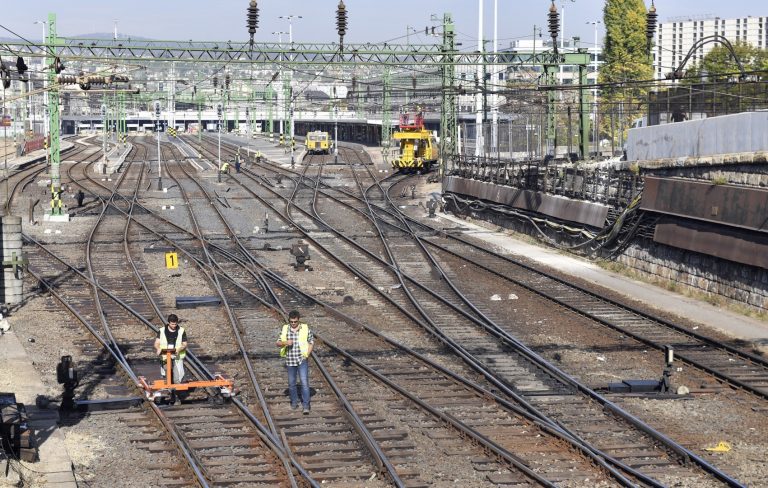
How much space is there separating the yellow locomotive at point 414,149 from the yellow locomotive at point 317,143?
18215 mm

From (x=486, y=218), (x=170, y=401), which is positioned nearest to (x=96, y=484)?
(x=170, y=401)

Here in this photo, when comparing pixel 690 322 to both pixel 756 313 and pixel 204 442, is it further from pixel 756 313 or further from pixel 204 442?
pixel 204 442

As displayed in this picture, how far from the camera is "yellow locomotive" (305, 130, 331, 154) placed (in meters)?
79.4

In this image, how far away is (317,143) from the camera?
79438mm

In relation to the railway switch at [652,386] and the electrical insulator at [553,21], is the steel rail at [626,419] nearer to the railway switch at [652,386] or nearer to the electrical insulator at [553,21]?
the railway switch at [652,386]

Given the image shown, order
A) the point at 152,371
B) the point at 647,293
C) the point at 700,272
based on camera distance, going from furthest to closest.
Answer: the point at 647,293 → the point at 700,272 → the point at 152,371

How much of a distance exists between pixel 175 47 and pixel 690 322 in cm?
1740

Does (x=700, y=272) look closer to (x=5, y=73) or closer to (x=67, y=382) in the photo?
(x=5, y=73)

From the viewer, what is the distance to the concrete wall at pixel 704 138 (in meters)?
23.1

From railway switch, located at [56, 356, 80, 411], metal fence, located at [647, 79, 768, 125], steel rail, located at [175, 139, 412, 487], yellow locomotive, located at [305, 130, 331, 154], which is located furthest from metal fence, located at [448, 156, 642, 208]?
yellow locomotive, located at [305, 130, 331, 154]

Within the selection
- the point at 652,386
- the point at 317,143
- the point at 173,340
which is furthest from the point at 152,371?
the point at 317,143

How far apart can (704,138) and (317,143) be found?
55.3 metres

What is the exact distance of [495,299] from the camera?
2316cm

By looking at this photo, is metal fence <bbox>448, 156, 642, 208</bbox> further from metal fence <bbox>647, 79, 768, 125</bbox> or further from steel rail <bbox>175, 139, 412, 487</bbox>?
steel rail <bbox>175, 139, 412, 487</bbox>
